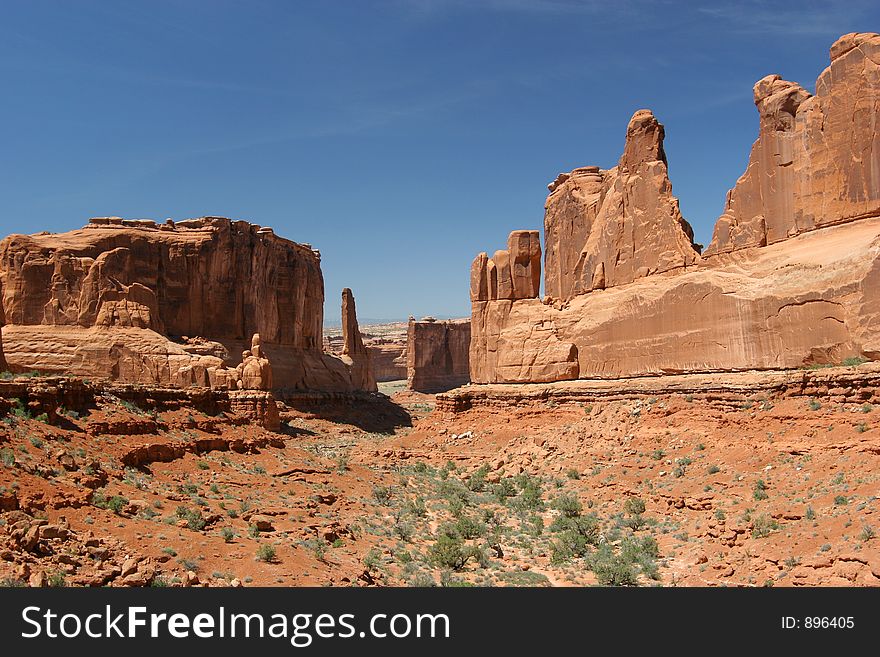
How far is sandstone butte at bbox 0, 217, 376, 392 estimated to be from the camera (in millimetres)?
37750

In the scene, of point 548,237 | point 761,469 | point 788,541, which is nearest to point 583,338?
point 548,237

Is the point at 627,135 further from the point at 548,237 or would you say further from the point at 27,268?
the point at 27,268

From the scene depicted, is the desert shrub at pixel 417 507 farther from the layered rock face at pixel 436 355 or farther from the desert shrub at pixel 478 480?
the layered rock face at pixel 436 355

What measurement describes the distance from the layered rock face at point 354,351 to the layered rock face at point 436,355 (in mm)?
18441

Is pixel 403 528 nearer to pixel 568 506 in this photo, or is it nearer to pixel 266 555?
pixel 568 506

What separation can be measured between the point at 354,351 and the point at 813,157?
5517cm

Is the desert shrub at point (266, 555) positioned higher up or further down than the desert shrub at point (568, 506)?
higher up

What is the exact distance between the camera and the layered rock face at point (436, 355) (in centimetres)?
9512

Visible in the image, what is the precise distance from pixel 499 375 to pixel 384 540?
20.4 metres

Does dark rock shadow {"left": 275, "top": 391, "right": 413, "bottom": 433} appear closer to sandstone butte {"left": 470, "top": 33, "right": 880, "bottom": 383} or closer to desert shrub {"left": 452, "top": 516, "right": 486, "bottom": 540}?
sandstone butte {"left": 470, "top": 33, "right": 880, "bottom": 383}

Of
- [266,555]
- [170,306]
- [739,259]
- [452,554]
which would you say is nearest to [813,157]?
[739,259]

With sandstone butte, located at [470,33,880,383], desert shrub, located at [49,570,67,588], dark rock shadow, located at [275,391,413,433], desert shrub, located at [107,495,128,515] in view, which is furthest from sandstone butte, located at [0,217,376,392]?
desert shrub, located at [49,570,67,588]

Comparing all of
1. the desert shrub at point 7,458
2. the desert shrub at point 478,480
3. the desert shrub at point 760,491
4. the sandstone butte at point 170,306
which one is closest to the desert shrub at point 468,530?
the desert shrub at point 478,480

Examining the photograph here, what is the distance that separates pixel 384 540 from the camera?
19500mm
